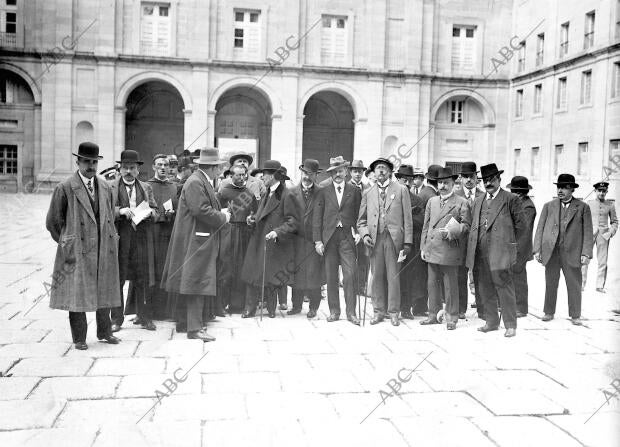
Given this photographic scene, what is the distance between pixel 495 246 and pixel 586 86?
24.7 metres

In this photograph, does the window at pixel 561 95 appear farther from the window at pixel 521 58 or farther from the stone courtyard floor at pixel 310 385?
the stone courtyard floor at pixel 310 385

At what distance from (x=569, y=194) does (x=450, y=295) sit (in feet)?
8.07

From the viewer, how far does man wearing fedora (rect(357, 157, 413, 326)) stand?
8914 mm

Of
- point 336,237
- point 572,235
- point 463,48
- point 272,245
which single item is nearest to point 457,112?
point 463,48

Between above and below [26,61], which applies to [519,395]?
below

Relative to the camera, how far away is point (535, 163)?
112 ft

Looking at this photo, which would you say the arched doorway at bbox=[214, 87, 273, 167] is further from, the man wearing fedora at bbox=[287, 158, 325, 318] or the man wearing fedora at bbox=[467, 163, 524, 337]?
the man wearing fedora at bbox=[467, 163, 524, 337]

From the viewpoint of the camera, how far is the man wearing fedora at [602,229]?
39.3 feet

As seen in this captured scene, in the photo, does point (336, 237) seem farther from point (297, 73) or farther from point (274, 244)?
point (297, 73)

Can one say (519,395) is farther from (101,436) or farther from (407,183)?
(407,183)

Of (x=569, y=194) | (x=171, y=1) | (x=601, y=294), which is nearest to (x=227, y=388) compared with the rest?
(x=569, y=194)

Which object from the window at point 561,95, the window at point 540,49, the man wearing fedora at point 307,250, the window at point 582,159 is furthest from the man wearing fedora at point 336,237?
the window at point 540,49

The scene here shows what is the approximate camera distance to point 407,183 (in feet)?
33.3

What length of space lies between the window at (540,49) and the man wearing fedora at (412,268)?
27.2m
